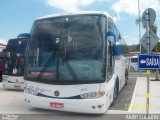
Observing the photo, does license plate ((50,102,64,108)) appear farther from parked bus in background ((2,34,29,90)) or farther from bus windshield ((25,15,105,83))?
parked bus in background ((2,34,29,90))

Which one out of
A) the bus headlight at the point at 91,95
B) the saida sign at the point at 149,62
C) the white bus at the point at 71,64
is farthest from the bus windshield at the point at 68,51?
the saida sign at the point at 149,62

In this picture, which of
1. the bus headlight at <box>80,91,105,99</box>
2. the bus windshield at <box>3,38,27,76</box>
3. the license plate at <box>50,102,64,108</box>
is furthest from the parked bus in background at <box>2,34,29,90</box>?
the bus headlight at <box>80,91,105,99</box>

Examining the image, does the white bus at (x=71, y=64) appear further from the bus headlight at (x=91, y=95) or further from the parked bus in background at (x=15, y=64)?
the parked bus in background at (x=15, y=64)

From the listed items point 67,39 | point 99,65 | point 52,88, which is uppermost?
point 67,39

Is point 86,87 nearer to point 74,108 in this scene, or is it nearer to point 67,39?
point 74,108

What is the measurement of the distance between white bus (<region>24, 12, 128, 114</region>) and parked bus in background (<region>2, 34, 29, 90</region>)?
17.7ft

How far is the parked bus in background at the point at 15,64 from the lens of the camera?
15.9 m

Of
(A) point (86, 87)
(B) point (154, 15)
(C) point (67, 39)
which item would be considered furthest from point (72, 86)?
(B) point (154, 15)

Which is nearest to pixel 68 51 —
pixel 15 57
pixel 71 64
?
pixel 71 64

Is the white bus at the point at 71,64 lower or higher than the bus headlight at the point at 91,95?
higher

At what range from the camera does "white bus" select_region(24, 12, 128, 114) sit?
31.2 ft

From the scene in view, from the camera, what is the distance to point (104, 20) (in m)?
10.2

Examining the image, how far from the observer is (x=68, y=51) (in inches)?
392

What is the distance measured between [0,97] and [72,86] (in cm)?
536
